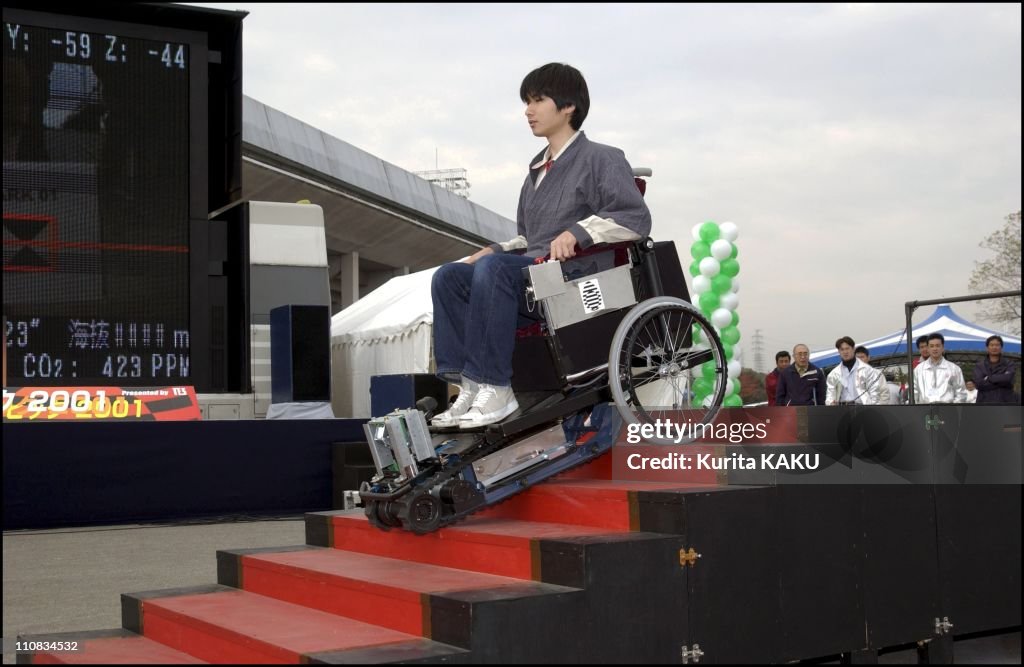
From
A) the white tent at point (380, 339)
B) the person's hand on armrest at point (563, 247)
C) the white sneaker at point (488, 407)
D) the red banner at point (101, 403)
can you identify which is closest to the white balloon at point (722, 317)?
the white tent at point (380, 339)

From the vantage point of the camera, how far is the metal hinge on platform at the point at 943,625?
422 centimetres

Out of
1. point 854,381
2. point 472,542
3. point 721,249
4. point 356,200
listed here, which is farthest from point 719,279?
point 356,200

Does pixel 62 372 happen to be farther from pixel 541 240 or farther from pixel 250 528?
pixel 541 240

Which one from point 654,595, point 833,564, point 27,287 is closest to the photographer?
point 654,595

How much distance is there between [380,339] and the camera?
12570 millimetres

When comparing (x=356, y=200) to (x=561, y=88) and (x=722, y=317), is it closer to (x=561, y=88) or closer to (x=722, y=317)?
(x=722, y=317)

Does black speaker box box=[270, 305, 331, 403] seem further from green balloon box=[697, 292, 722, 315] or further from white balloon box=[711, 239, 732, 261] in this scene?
white balloon box=[711, 239, 732, 261]

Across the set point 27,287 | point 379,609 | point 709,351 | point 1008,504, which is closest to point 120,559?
point 27,287

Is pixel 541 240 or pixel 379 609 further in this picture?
pixel 541 240

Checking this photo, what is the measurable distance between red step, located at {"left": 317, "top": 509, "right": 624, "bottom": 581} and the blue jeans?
54 cm

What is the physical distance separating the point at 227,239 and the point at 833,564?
597cm

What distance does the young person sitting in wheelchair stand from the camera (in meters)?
3.89

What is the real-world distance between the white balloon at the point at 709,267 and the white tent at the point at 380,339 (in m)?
3.03

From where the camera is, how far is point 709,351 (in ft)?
13.8
